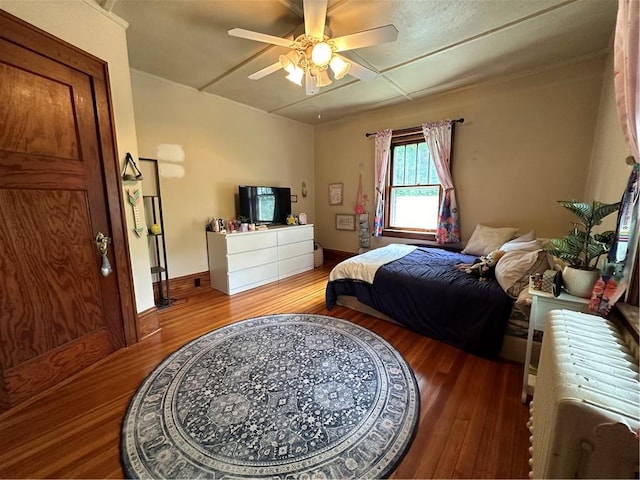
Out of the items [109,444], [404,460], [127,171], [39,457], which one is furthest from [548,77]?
[39,457]

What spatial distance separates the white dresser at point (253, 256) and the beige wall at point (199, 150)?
33 cm

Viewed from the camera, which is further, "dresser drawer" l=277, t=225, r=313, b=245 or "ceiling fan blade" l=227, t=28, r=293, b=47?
"dresser drawer" l=277, t=225, r=313, b=245

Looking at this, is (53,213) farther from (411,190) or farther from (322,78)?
(411,190)

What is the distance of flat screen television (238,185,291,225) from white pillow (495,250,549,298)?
3104 mm

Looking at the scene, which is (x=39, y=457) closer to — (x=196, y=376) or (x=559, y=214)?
(x=196, y=376)

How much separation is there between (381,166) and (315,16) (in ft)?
8.70

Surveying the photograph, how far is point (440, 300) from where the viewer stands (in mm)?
2158

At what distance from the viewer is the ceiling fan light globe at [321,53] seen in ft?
5.93

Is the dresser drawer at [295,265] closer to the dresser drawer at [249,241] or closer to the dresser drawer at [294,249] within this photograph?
the dresser drawer at [294,249]

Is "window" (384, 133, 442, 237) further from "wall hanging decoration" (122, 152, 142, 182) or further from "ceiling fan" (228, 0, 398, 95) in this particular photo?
"wall hanging decoration" (122, 152, 142, 182)

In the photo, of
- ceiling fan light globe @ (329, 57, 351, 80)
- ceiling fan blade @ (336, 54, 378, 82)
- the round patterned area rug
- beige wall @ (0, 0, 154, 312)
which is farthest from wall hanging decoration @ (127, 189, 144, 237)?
ceiling fan blade @ (336, 54, 378, 82)

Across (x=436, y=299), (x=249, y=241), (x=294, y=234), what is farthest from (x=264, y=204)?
(x=436, y=299)

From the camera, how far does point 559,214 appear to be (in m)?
2.95

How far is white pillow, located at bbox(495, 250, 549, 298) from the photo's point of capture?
6.02 ft
